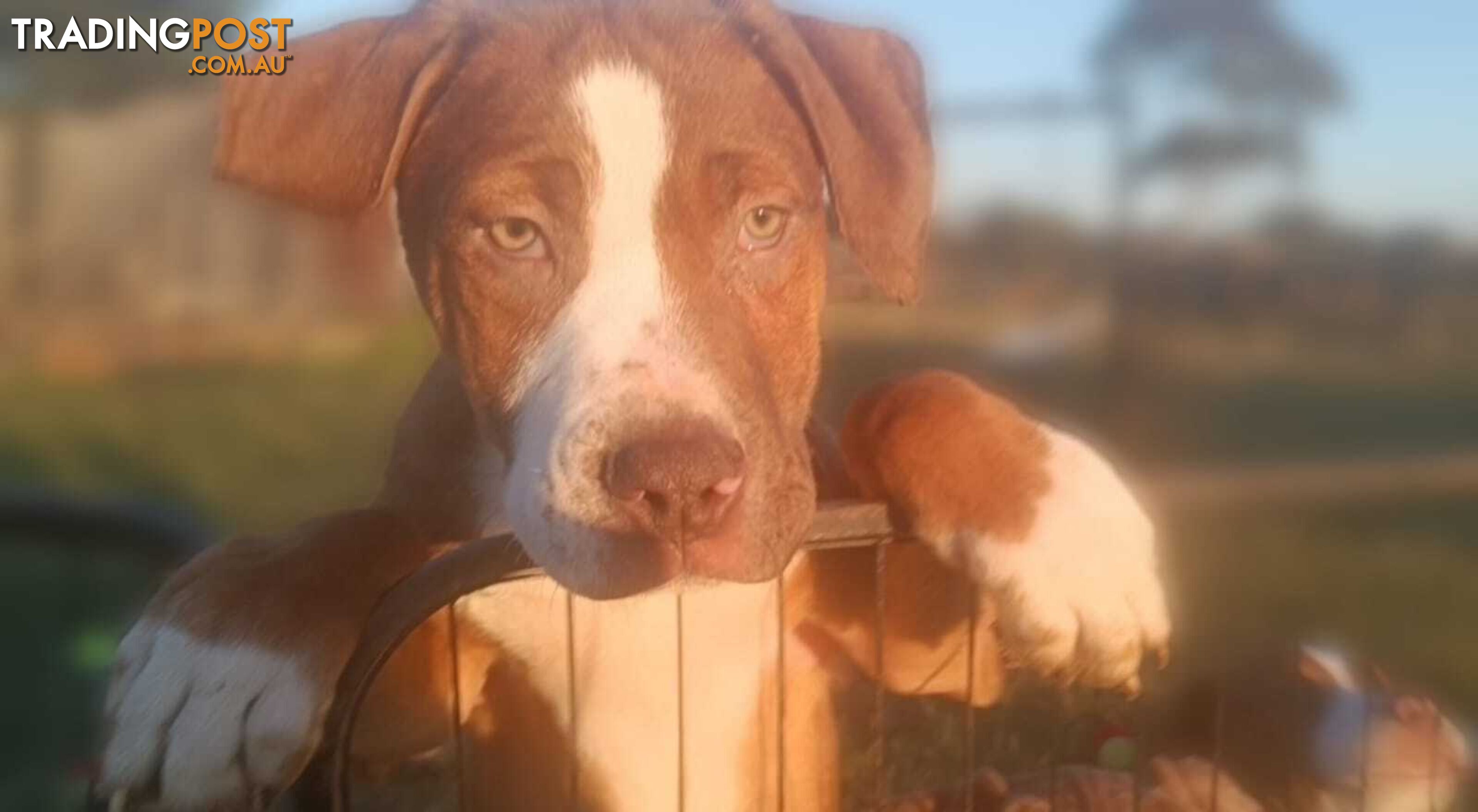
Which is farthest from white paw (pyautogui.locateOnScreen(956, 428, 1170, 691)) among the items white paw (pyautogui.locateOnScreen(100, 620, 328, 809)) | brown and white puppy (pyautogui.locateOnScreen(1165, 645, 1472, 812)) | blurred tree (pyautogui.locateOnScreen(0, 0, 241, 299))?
blurred tree (pyautogui.locateOnScreen(0, 0, 241, 299))

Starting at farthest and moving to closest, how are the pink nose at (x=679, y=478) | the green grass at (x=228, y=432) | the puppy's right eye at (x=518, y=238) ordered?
the green grass at (x=228, y=432) < the puppy's right eye at (x=518, y=238) < the pink nose at (x=679, y=478)

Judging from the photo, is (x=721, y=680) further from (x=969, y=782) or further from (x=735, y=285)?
(x=735, y=285)

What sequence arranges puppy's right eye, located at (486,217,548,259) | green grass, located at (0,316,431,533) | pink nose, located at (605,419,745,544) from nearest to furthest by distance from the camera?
1. pink nose, located at (605,419,745,544)
2. puppy's right eye, located at (486,217,548,259)
3. green grass, located at (0,316,431,533)

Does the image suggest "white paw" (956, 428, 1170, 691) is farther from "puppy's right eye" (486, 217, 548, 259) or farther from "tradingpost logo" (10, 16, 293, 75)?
"tradingpost logo" (10, 16, 293, 75)

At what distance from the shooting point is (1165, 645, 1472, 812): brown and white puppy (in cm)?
143

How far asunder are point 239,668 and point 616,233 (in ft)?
1.52

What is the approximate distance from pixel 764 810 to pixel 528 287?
0.59 m

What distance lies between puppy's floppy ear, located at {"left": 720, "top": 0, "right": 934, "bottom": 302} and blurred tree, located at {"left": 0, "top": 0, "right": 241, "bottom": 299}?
0.55 m

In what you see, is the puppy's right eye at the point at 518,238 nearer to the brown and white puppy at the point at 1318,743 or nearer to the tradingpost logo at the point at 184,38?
the tradingpost logo at the point at 184,38

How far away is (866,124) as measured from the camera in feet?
4.37

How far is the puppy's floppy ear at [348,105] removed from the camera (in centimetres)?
127

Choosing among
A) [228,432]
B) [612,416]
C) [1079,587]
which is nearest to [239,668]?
[612,416]

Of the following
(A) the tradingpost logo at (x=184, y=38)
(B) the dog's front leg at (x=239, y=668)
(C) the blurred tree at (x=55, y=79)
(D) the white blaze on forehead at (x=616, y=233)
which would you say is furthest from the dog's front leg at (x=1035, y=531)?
(C) the blurred tree at (x=55, y=79)

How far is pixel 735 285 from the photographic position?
1266 millimetres
